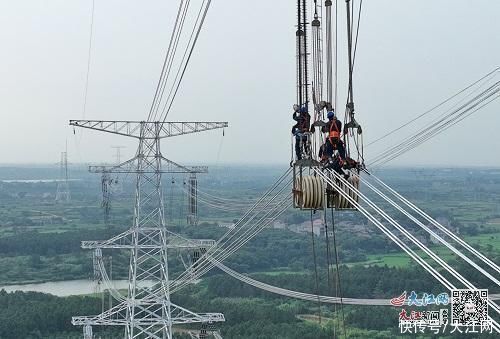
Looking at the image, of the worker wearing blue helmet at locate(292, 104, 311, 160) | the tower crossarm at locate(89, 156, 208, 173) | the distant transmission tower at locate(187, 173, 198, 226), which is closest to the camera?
the worker wearing blue helmet at locate(292, 104, 311, 160)

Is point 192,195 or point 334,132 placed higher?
point 334,132

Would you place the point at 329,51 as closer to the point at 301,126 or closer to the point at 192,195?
the point at 301,126

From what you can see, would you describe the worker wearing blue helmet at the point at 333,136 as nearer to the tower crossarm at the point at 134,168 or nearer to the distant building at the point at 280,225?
the tower crossarm at the point at 134,168

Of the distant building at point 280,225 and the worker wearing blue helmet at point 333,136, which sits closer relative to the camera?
the worker wearing blue helmet at point 333,136

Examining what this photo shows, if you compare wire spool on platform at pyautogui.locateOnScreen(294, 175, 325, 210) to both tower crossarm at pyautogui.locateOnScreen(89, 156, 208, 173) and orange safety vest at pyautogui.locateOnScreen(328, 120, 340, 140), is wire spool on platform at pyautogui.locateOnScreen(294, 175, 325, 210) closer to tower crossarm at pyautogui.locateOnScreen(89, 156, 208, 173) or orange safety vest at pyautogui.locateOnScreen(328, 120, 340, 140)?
orange safety vest at pyautogui.locateOnScreen(328, 120, 340, 140)

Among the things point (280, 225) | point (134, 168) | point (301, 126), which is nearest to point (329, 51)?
point (301, 126)

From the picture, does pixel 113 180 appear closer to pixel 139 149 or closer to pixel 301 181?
pixel 139 149

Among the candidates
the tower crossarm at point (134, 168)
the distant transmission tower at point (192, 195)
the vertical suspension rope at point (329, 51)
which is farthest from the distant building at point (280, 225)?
the vertical suspension rope at point (329, 51)

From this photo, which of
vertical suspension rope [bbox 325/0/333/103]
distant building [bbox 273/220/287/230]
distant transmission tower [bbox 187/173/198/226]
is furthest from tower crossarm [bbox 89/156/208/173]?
distant building [bbox 273/220/287/230]

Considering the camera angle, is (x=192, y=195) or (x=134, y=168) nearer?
(x=134, y=168)

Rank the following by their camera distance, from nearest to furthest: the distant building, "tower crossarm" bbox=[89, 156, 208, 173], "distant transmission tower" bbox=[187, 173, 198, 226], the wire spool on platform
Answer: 1. the wire spool on platform
2. "tower crossarm" bbox=[89, 156, 208, 173]
3. "distant transmission tower" bbox=[187, 173, 198, 226]
4. the distant building

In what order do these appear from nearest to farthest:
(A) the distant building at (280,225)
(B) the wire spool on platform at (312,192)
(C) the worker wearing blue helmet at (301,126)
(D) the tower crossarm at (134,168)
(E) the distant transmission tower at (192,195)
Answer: (B) the wire spool on platform at (312,192) < (C) the worker wearing blue helmet at (301,126) < (D) the tower crossarm at (134,168) < (E) the distant transmission tower at (192,195) < (A) the distant building at (280,225)
